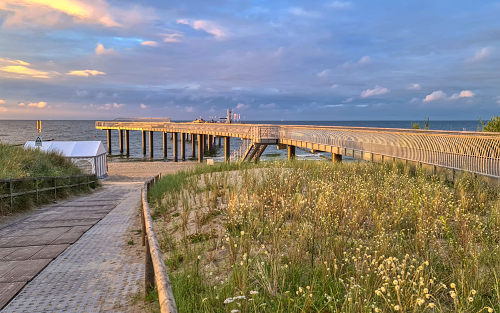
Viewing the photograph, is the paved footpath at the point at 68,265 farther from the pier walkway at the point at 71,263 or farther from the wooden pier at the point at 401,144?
the wooden pier at the point at 401,144

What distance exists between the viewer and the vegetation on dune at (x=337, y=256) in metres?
3.66

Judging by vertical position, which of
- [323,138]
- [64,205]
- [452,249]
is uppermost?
[323,138]

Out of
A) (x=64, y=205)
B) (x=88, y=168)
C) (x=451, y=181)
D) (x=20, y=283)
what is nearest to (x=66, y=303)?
(x=20, y=283)

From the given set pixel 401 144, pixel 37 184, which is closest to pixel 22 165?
pixel 37 184

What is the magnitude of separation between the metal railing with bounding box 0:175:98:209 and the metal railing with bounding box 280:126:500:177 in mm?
14067

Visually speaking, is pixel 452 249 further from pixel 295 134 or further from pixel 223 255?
pixel 295 134

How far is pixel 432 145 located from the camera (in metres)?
14.3

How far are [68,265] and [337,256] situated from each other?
15.9 feet

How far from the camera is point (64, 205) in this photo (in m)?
13.2

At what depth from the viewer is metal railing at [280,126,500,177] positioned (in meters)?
11.8

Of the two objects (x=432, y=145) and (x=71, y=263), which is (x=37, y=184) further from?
(x=432, y=145)

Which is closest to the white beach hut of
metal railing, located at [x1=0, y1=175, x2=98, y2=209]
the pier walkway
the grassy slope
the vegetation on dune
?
the grassy slope

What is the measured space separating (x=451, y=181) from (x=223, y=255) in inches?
376

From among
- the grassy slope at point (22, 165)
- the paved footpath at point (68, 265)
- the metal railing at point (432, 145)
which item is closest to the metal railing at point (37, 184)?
the grassy slope at point (22, 165)
